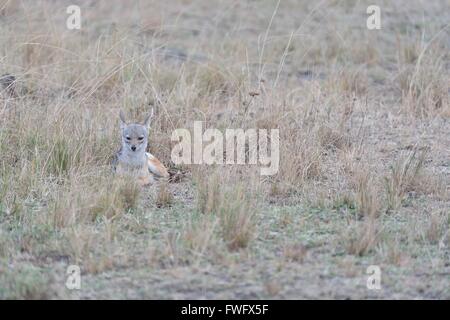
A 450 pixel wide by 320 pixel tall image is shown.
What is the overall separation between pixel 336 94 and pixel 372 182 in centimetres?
248

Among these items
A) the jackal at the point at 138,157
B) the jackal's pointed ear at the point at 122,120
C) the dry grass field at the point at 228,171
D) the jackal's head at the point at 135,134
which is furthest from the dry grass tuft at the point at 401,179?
the jackal's pointed ear at the point at 122,120

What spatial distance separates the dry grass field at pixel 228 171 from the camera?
595 centimetres

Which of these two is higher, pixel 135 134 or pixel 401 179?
pixel 135 134

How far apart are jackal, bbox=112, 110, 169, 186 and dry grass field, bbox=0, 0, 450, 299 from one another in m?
0.14

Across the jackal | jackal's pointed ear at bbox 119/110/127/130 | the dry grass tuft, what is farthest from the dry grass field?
jackal's pointed ear at bbox 119/110/127/130

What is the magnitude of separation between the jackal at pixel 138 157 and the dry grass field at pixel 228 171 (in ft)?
0.45

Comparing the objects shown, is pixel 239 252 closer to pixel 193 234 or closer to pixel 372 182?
pixel 193 234

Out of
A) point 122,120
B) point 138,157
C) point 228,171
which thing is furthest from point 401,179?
Answer: point 122,120

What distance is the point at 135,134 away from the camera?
8055mm

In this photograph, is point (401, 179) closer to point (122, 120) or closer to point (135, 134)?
point (135, 134)

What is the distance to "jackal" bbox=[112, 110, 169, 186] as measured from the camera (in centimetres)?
776

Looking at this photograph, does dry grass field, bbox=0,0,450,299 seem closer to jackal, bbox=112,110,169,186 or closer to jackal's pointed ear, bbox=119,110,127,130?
jackal, bbox=112,110,169,186

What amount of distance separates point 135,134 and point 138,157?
20cm
